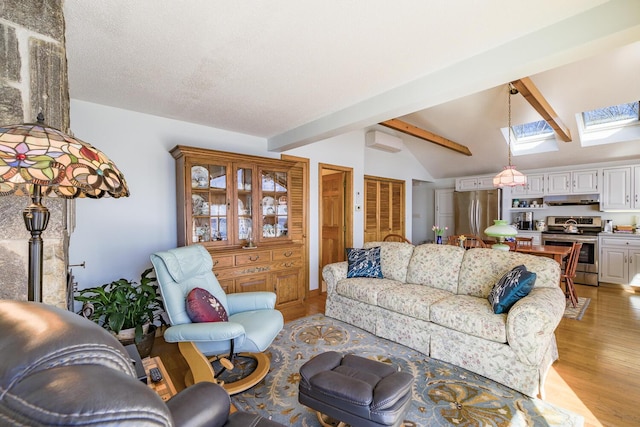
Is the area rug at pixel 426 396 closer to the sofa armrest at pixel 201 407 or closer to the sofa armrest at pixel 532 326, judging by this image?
the sofa armrest at pixel 532 326

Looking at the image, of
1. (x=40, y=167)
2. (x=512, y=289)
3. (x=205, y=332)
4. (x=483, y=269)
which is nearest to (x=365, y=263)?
(x=483, y=269)

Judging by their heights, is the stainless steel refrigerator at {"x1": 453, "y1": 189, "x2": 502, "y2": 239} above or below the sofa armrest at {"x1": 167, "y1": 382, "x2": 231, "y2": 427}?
above

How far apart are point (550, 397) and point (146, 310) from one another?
10.5 feet

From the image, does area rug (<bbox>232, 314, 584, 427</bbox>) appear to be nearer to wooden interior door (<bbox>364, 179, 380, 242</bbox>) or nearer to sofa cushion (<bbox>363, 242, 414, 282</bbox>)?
sofa cushion (<bbox>363, 242, 414, 282</bbox>)

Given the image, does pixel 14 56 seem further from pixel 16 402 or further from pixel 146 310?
pixel 146 310

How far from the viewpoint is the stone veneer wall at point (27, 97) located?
113 cm

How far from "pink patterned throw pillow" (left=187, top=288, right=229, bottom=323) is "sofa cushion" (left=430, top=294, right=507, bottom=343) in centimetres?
182

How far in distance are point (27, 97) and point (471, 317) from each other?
2970 mm

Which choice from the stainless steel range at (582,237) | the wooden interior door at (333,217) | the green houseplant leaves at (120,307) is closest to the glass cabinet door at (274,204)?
the wooden interior door at (333,217)

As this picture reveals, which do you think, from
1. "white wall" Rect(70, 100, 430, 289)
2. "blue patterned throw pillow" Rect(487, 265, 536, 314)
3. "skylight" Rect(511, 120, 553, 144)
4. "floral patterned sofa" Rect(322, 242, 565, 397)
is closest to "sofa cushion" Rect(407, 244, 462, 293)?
"floral patterned sofa" Rect(322, 242, 565, 397)

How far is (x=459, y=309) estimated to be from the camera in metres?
2.44

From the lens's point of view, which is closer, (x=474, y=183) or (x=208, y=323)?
(x=208, y=323)

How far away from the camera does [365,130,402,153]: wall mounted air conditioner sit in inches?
215

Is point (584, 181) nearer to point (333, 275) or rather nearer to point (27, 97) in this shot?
point (333, 275)
